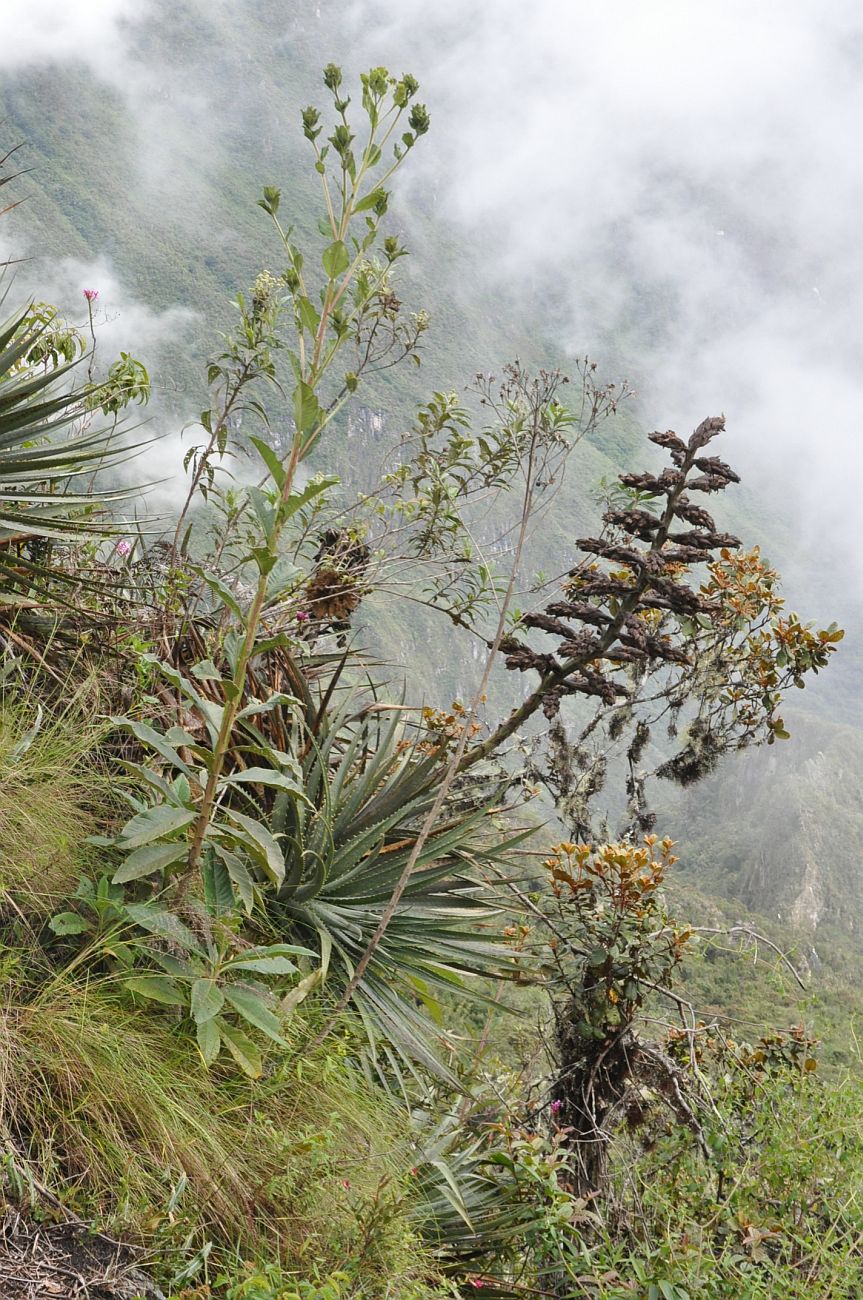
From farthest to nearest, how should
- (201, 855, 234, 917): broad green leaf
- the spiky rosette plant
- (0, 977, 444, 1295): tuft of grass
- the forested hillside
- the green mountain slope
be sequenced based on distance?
the green mountain slope → the spiky rosette plant → (201, 855, 234, 917): broad green leaf → the forested hillside → (0, 977, 444, 1295): tuft of grass

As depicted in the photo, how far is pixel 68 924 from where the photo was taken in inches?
90.8

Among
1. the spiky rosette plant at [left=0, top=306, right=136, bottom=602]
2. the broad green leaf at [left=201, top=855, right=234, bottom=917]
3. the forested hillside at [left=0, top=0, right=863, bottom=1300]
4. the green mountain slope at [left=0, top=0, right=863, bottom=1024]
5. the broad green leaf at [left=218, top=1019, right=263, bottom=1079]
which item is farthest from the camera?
the green mountain slope at [left=0, top=0, right=863, bottom=1024]

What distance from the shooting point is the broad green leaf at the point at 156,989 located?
2236 millimetres

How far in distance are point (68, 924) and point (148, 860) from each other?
0.95 feet

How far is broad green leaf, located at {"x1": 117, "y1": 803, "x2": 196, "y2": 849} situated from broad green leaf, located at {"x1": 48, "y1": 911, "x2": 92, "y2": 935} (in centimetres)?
24

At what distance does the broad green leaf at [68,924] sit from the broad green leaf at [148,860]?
20 cm

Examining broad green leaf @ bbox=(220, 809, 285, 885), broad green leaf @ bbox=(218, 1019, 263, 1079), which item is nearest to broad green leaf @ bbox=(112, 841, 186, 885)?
broad green leaf @ bbox=(220, 809, 285, 885)

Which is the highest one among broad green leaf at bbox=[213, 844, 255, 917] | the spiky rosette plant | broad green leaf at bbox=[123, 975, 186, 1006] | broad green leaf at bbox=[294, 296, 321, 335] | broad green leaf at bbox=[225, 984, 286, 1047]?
broad green leaf at bbox=[294, 296, 321, 335]

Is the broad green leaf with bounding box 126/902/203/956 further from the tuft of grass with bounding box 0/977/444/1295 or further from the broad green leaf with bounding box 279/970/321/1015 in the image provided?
the broad green leaf with bounding box 279/970/321/1015

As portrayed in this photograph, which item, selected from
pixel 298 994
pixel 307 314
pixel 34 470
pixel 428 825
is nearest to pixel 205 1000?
pixel 298 994

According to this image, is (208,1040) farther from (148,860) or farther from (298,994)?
(298,994)

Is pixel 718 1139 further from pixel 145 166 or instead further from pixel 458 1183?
pixel 145 166

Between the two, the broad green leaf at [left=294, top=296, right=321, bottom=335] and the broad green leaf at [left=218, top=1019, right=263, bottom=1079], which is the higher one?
the broad green leaf at [left=294, top=296, right=321, bottom=335]

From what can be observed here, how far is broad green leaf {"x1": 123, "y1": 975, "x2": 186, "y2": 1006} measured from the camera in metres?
2.24
